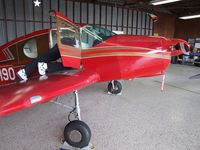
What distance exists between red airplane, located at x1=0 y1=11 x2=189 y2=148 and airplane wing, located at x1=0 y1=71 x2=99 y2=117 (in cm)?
1

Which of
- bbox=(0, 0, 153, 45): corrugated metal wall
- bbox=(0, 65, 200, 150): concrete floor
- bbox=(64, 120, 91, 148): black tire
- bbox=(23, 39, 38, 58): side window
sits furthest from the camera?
bbox=(0, 0, 153, 45): corrugated metal wall

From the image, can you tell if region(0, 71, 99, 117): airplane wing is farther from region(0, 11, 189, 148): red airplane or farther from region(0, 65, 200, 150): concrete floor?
region(0, 65, 200, 150): concrete floor

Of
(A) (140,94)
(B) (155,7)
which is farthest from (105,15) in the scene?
(A) (140,94)

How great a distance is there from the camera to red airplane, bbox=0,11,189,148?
229 centimetres

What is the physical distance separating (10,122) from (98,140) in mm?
1567

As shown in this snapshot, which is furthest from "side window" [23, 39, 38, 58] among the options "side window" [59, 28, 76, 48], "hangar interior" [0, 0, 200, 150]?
"hangar interior" [0, 0, 200, 150]

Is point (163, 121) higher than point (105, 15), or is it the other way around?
point (105, 15)

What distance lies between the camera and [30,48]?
3209 millimetres

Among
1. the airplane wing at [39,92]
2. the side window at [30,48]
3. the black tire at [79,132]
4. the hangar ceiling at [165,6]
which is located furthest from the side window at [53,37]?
the hangar ceiling at [165,6]

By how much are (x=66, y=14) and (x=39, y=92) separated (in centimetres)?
944

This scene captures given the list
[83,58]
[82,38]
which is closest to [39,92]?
[83,58]

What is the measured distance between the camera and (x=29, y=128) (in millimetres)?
2799

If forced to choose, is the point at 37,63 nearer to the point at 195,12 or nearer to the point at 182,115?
the point at 182,115

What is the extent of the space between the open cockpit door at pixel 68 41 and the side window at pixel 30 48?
31.7 inches
